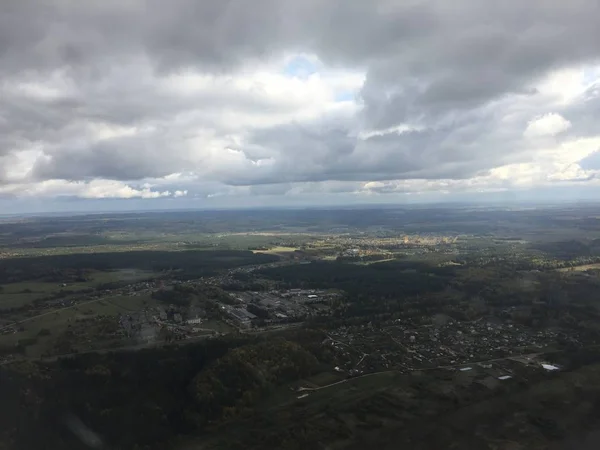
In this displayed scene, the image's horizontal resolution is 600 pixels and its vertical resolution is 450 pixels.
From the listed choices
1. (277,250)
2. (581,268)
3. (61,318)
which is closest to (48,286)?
(61,318)

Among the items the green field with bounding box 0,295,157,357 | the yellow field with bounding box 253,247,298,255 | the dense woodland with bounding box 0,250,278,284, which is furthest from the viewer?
the yellow field with bounding box 253,247,298,255

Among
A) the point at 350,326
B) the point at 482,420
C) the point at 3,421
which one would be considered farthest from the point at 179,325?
the point at 482,420

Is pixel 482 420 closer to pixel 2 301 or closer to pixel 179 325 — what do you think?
pixel 179 325

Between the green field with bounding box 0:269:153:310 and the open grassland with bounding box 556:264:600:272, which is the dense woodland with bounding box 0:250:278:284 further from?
the open grassland with bounding box 556:264:600:272

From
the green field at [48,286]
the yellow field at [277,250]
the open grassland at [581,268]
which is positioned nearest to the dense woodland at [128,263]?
the green field at [48,286]

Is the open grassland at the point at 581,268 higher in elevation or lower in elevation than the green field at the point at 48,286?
lower

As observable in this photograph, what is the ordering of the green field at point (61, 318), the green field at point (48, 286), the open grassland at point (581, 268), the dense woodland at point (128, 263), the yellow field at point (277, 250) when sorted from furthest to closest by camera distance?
the yellow field at point (277, 250)
the dense woodland at point (128, 263)
the open grassland at point (581, 268)
the green field at point (48, 286)
the green field at point (61, 318)

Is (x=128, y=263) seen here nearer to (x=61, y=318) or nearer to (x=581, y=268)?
(x=61, y=318)

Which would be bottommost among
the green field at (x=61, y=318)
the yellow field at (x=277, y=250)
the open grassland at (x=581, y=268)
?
the open grassland at (x=581, y=268)

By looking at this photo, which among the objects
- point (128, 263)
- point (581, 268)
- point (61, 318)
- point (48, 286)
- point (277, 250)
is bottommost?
point (581, 268)

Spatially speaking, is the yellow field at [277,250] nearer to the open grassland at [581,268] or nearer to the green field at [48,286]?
the green field at [48,286]

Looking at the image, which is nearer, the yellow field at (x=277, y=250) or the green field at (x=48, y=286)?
the green field at (x=48, y=286)

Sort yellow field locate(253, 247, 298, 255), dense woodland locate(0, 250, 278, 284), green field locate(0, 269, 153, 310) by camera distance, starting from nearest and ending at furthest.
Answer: green field locate(0, 269, 153, 310)
dense woodland locate(0, 250, 278, 284)
yellow field locate(253, 247, 298, 255)

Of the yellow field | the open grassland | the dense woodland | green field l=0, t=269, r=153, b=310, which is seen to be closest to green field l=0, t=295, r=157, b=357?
green field l=0, t=269, r=153, b=310
